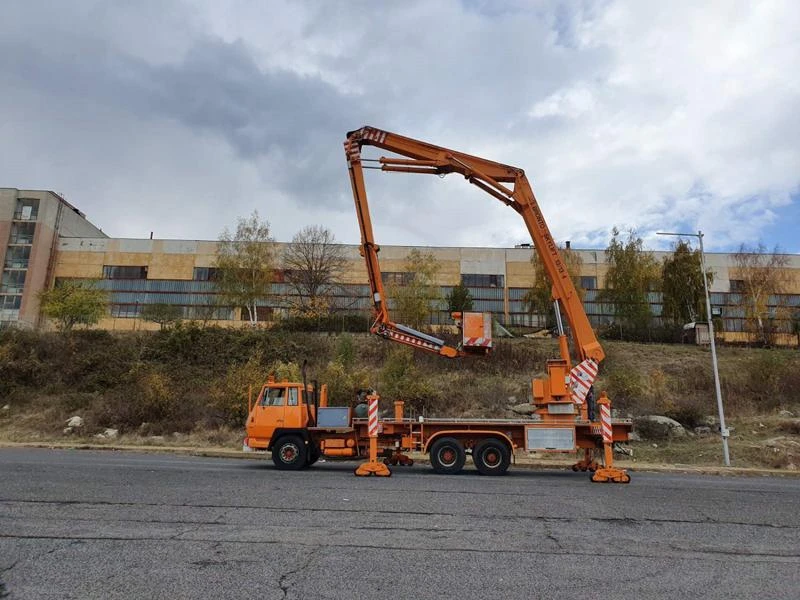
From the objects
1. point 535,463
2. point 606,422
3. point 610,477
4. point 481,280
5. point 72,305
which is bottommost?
point 535,463

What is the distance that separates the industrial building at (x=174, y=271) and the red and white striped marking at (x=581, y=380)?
39.4m

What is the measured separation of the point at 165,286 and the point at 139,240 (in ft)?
20.5

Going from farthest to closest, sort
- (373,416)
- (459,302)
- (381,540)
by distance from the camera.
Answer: (459,302) → (373,416) → (381,540)

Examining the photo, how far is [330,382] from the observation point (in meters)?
27.8

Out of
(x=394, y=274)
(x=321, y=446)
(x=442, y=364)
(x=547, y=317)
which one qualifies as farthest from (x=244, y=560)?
(x=394, y=274)

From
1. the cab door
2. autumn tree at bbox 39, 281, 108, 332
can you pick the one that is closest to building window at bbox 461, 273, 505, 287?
autumn tree at bbox 39, 281, 108, 332

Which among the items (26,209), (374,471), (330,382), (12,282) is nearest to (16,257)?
(12,282)

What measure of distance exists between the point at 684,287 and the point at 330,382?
29.9 m

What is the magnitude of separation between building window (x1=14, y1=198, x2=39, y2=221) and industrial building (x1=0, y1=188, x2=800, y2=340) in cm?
11

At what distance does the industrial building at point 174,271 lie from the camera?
183 feet

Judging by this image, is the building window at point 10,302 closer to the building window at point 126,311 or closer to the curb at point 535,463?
the building window at point 126,311

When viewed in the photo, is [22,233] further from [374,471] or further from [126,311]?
[374,471]

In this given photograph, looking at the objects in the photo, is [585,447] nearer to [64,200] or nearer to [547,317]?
[547,317]

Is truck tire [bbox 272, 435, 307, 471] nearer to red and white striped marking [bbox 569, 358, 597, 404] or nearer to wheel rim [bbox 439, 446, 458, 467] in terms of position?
wheel rim [bbox 439, 446, 458, 467]
